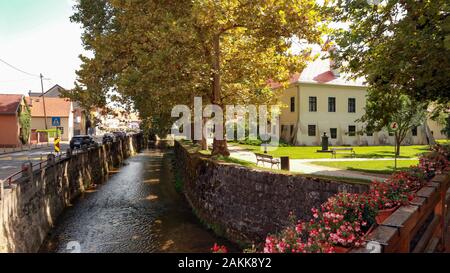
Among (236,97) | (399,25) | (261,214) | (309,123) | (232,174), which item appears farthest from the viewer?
(309,123)

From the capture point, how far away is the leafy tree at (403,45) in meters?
9.05

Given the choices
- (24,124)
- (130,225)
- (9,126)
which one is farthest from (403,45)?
(24,124)

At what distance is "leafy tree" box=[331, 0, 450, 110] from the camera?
29.7ft

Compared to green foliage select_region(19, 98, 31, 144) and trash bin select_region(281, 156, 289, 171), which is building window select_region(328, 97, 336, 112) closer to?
trash bin select_region(281, 156, 289, 171)

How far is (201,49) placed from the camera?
17.1 meters

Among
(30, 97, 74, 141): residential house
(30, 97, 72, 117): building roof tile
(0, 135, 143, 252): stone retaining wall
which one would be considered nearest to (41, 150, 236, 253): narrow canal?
(0, 135, 143, 252): stone retaining wall

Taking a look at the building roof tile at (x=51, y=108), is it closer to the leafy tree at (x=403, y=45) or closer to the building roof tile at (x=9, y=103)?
the building roof tile at (x=9, y=103)

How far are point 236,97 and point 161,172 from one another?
49.8 feet

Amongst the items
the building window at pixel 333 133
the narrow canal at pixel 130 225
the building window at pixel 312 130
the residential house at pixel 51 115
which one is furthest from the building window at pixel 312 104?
the residential house at pixel 51 115

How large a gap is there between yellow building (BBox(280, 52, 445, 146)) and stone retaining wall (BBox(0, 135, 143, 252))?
23.5m

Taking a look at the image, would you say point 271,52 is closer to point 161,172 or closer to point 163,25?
point 163,25

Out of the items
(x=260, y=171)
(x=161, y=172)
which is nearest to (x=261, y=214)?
(x=260, y=171)

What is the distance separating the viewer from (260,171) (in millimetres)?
12305

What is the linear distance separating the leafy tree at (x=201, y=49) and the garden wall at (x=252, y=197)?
3198 millimetres
